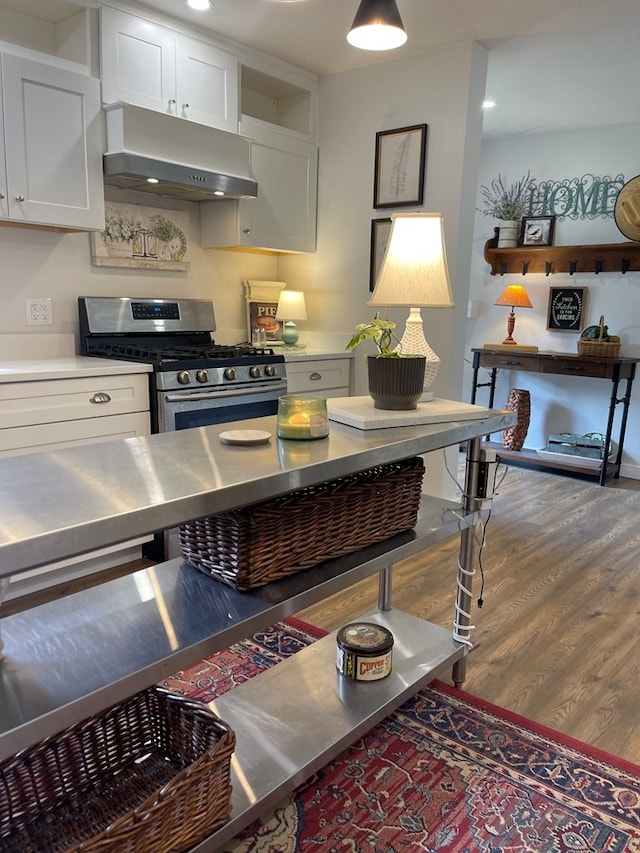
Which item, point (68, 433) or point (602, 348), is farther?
point (602, 348)

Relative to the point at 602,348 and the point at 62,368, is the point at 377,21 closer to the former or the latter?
the point at 62,368

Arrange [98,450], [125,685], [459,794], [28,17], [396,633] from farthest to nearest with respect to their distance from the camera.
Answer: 1. [28,17]
2. [396,633]
3. [459,794]
4. [98,450]
5. [125,685]

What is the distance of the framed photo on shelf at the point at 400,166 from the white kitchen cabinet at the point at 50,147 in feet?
5.04

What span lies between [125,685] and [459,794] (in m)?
1.02

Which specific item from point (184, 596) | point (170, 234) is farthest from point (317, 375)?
point (184, 596)

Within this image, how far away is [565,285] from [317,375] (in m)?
2.37

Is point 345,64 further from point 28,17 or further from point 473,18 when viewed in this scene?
point 28,17

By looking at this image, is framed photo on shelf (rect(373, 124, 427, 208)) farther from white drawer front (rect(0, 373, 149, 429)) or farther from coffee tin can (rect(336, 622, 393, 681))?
coffee tin can (rect(336, 622, 393, 681))

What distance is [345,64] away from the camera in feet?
11.6

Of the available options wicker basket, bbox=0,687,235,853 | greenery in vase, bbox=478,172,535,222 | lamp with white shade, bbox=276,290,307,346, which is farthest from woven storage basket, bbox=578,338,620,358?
wicker basket, bbox=0,687,235,853

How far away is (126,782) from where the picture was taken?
1.38 meters

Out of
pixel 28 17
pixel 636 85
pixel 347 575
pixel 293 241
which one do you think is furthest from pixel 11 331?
pixel 636 85

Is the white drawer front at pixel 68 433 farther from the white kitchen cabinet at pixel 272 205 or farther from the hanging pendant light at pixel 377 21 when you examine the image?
the hanging pendant light at pixel 377 21

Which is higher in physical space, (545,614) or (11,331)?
(11,331)
